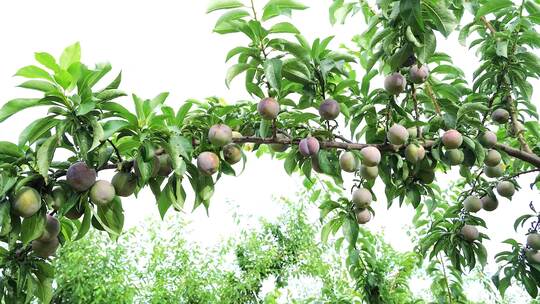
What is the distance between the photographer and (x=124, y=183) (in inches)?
50.1

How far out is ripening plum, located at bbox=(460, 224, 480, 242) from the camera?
199 centimetres

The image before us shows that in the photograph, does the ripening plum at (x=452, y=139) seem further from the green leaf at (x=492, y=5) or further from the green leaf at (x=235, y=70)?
the green leaf at (x=235, y=70)

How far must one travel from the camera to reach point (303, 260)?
16.7ft

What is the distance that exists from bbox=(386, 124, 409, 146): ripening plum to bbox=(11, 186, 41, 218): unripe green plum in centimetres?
94

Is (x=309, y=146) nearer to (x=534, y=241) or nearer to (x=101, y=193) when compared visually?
(x=101, y=193)

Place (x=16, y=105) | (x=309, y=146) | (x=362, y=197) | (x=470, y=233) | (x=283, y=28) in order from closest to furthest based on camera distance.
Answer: (x=16, y=105) → (x=283, y=28) → (x=309, y=146) → (x=362, y=197) → (x=470, y=233)

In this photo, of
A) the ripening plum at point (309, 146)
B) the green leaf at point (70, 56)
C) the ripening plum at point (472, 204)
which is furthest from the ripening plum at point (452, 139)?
the green leaf at point (70, 56)

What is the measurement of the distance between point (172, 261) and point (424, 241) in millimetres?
3131

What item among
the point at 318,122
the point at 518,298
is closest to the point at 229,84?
the point at 318,122

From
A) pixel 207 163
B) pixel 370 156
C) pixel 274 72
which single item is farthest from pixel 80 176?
pixel 370 156

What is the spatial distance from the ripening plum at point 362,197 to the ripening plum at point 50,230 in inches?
35.6

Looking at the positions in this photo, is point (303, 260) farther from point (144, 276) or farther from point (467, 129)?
point (467, 129)

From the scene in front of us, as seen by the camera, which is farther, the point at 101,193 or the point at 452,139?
the point at 452,139

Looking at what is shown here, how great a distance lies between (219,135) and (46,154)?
15.8 inches
